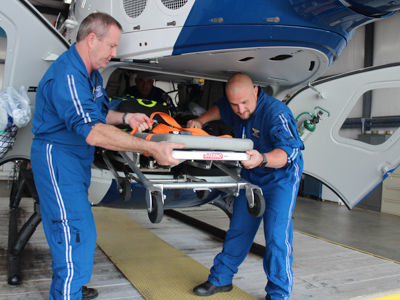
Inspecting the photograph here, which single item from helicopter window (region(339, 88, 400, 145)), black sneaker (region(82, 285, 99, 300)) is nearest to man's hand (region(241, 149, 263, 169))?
black sneaker (region(82, 285, 99, 300))

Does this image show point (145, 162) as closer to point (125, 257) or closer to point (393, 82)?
point (125, 257)

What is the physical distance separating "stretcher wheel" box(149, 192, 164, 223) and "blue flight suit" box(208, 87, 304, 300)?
0.88 metres

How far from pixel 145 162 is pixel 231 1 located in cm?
116

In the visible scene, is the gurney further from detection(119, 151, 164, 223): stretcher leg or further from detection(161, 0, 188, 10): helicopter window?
detection(161, 0, 188, 10): helicopter window

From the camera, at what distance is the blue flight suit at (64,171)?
6.01 ft

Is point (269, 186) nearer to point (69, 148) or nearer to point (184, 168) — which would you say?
point (184, 168)

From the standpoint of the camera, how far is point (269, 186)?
2383 millimetres

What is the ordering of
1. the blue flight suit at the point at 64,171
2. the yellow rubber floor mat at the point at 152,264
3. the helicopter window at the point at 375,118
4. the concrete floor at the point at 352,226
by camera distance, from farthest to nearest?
the helicopter window at the point at 375,118, the concrete floor at the point at 352,226, the yellow rubber floor mat at the point at 152,264, the blue flight suit at the point at 64,171

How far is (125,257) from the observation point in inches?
135

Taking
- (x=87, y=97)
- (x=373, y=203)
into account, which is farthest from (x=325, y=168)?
(x=373, y=203)

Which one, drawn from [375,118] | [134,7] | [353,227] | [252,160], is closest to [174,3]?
[134,7]

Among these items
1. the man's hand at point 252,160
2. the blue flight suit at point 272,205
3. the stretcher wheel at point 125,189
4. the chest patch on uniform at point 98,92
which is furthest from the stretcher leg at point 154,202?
the blue flight suit at point 272,205

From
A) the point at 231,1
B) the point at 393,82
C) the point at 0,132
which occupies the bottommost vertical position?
the point at 0,132

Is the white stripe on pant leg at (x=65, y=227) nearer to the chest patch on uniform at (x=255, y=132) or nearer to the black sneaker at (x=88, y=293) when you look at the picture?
the black sneaker at (x=88, y=293)
